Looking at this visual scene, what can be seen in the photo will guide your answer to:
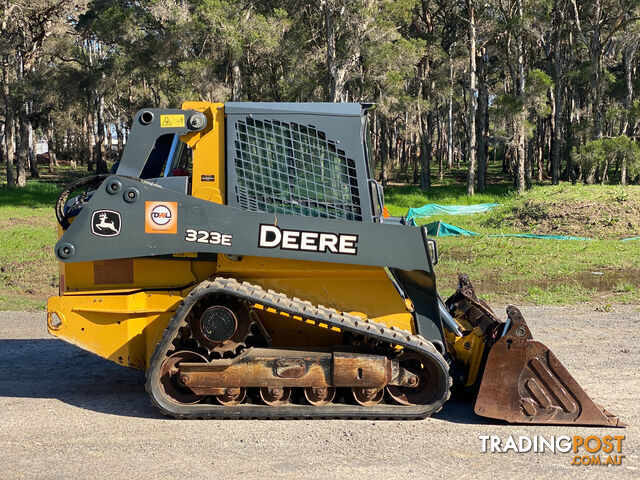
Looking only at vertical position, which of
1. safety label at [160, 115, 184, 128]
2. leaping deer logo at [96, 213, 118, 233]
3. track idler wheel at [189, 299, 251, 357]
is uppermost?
safety label at [160, 115, 184, 128]

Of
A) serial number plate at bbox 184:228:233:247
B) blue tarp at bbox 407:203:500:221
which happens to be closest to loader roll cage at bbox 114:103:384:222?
serial number plate at bbox 184:228:233:247

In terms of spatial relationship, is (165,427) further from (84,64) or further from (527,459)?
(84,64)

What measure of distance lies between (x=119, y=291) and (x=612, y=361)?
18.1ft

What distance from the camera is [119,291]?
6406 millimetres

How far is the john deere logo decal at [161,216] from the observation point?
607 centimetres

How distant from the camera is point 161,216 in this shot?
6.08 metres

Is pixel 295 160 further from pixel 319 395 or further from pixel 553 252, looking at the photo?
pixel 553 252

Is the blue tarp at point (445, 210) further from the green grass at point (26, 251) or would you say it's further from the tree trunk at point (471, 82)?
the green grass at point (26, 251)

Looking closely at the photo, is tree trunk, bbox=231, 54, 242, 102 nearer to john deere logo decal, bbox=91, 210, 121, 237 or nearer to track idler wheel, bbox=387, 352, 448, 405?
john deere logo decal, bbox=91, 210, 121, 237

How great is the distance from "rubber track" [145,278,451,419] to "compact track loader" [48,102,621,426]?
13mm

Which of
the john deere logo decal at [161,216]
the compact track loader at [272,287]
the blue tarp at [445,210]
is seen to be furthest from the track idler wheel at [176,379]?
the blue tarp at [445,210]

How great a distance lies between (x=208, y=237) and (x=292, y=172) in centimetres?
93

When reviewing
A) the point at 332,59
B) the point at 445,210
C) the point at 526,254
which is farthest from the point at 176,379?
the point at 332,59

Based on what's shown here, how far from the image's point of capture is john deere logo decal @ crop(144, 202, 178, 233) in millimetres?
6070
